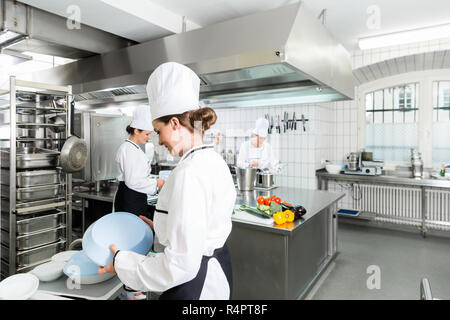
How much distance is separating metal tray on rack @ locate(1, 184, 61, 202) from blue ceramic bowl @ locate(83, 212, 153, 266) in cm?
153

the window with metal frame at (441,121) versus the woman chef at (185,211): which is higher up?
the window with metal frame at (441,121)

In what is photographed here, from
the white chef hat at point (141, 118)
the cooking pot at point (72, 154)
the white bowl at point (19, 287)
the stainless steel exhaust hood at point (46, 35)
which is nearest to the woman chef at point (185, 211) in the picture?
the white bowl at point (19, 287)

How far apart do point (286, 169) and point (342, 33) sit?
223 centimetres

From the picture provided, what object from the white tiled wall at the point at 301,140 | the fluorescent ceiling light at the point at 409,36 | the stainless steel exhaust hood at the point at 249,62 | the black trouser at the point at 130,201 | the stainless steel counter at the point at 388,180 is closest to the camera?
the stainless steel exhaust hood at the point at 249,62

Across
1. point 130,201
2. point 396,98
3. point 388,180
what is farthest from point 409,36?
point 130,201

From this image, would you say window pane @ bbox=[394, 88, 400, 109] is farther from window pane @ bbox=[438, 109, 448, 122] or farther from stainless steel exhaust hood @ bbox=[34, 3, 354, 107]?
stainless steel exhaust hood @ bbox=[34, 3, 354, 107]

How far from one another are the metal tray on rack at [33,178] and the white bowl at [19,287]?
4.54 feet

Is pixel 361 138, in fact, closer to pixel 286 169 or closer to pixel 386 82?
pixel 386 82

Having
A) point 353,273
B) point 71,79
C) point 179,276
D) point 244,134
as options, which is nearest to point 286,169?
point 244,134

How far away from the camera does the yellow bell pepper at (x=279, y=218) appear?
1.99 m

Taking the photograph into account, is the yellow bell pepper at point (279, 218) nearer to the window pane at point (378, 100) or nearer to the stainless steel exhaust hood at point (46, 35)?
the stainless steel exhaust hood at point (46, 35)

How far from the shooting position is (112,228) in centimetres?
114

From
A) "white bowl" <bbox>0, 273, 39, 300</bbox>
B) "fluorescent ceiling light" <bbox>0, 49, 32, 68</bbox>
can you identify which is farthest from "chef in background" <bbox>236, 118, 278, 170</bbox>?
"white bowl" <bbox>0, 273, 39, 300</bbox>

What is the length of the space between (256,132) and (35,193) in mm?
2780
